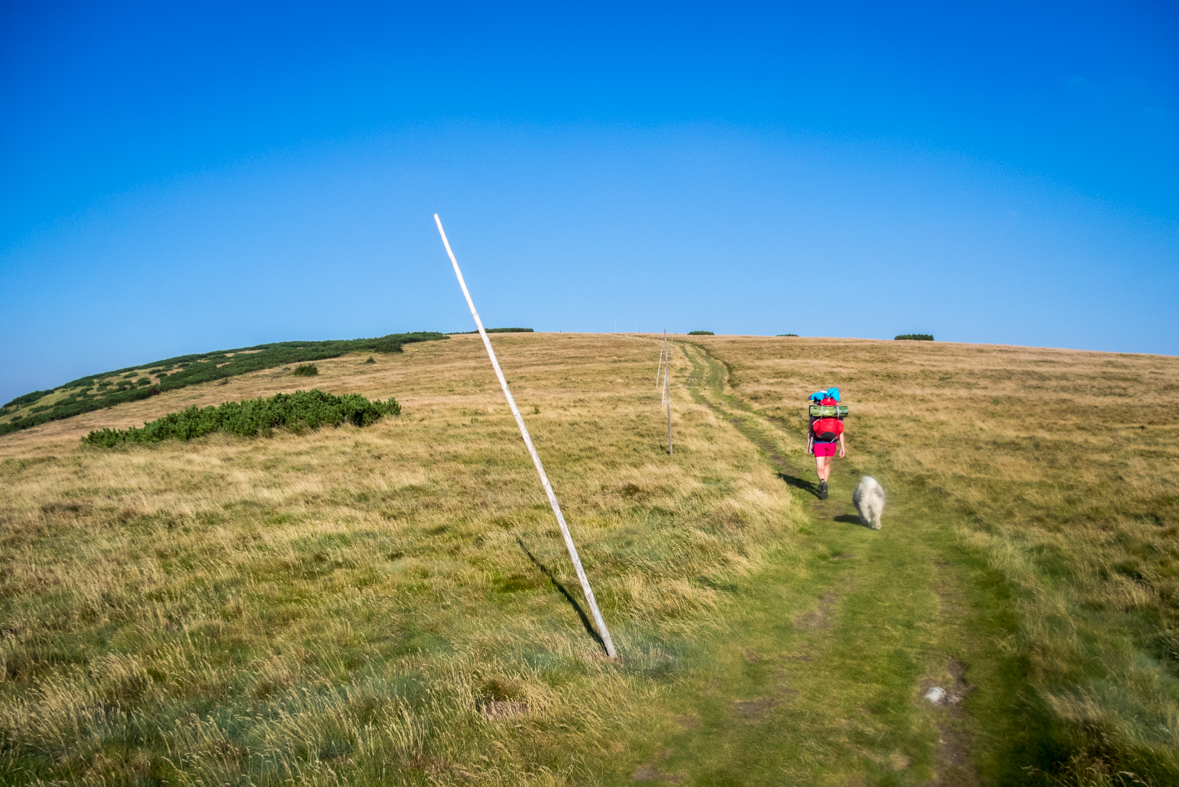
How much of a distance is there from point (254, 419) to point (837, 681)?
30.0 m

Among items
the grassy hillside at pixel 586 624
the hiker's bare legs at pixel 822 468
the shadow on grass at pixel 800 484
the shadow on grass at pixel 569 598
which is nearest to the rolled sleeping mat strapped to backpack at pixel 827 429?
the hiker's bare legs at pixel 822 468

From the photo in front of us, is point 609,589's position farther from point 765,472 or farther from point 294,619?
point 765,472

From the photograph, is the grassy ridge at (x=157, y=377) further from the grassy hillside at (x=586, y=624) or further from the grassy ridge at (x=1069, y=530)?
the grassy ridge at (x=1069, y=530)

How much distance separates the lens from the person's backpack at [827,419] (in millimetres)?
14078

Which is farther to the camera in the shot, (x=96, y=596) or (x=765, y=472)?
(x=765, y=472)

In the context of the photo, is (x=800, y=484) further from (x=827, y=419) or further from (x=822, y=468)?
(x=827, y=419)

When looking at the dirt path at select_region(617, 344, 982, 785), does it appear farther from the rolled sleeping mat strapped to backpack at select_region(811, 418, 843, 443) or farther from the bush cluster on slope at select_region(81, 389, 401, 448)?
the bush cluster on slope at select_region(81, 389, 401, 448)

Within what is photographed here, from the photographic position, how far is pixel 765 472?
1702 centimetres

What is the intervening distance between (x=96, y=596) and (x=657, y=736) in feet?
31.8

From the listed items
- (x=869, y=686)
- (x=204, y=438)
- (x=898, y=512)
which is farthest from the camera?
(x=204, y=438)

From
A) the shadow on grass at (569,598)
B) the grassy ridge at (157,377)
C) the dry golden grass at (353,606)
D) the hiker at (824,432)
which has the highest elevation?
the grassy ridge at (157,377)

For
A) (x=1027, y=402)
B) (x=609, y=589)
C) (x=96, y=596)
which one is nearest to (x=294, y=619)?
(x=96, y=596)

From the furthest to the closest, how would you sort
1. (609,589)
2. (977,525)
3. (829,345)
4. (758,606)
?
(829,345), (977,525), (609,589), (758,606)

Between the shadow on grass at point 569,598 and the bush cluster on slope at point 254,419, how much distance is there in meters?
22.1
